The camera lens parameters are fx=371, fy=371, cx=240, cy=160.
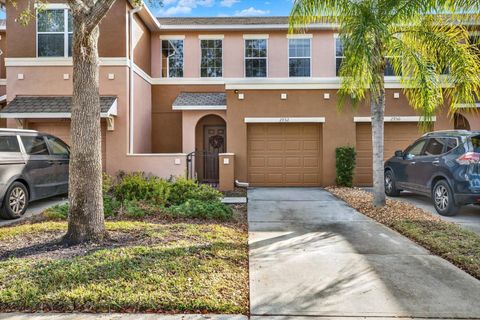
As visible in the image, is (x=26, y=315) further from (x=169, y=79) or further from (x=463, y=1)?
(x=169, y=79)

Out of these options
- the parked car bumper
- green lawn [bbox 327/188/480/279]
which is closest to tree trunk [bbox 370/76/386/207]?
green lawn [bbox 327/188/480/279]

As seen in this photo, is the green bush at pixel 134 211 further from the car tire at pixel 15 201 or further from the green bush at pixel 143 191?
the car tire at pixel 15 201

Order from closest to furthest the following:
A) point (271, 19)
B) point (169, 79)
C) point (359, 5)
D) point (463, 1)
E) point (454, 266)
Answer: point (454, 266)
point (463, 1)
point (359, 5)
point (169, 79)
point (271, 19)

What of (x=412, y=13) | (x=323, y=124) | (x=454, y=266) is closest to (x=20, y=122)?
(x=323, y=124)

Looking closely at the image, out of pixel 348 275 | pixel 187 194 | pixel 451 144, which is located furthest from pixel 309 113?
pixel 348 275

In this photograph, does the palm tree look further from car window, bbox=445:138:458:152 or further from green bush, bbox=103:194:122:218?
green bush, bbox=103:194:122:218

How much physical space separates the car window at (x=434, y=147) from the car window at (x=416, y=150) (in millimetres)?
274

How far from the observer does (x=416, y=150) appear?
1016cm

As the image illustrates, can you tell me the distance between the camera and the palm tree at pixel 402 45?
777 cm

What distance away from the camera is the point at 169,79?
16.1m

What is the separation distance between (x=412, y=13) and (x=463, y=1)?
1025mm

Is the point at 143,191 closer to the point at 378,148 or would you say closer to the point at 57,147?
the point at 57,147

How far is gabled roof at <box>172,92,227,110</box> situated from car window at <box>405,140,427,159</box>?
6.79 m

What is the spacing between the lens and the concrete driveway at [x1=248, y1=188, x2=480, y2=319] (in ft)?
12.6
